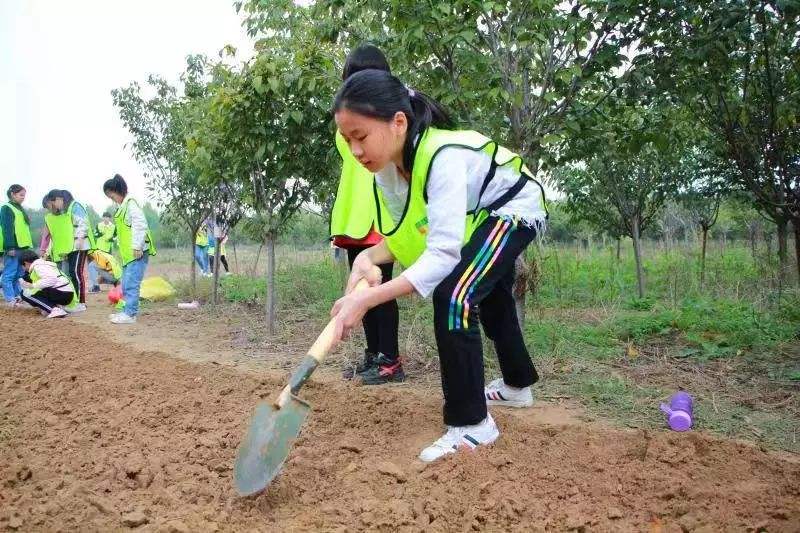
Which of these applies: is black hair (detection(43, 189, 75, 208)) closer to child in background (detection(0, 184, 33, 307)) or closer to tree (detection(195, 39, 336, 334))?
child in background (detection(0, 184, 33, 307))

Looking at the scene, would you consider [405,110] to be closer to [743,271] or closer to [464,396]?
[464,396]

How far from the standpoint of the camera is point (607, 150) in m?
4.37

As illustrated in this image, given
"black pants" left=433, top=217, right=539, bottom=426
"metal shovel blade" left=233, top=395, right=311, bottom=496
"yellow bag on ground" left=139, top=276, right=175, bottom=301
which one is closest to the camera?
"metal shovel blade" left=233, top=395, right=311, bottom=496

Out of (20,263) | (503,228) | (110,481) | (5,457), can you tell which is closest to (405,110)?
(503,228)

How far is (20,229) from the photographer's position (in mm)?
7977

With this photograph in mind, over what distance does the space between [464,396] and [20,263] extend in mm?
7951

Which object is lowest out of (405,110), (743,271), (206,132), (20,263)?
(743,271)

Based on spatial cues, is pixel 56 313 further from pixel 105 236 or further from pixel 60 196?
pixel 105 236

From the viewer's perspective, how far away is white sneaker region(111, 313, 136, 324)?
663 cm

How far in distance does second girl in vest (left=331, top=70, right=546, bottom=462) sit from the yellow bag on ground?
7.13 metres

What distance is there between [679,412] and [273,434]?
1.79m

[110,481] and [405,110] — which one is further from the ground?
[405,110]

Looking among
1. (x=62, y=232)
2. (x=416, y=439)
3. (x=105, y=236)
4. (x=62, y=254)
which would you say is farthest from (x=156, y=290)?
(x=416, y=439)

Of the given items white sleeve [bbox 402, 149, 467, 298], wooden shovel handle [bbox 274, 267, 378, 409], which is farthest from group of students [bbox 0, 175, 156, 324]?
white sleeve [bbox 402, 149, 467, 298]
